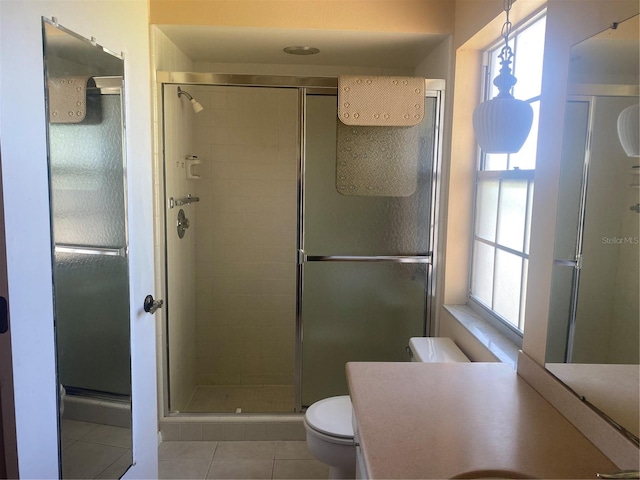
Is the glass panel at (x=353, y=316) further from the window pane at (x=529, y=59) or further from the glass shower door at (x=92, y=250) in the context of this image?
the glass shower door at (x=92, y=250)

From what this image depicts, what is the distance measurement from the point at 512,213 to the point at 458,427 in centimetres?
121

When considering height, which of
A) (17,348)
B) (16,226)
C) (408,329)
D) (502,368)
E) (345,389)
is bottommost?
Answer: (345,389)

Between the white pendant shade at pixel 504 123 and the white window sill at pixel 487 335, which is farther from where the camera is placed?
the white window sill at pixel 487 335

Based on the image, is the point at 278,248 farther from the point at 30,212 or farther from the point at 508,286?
the point at 30,212

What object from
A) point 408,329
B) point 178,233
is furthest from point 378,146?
point 178,233

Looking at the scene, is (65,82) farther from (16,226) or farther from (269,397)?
(269,397)

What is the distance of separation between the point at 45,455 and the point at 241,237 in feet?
7.59

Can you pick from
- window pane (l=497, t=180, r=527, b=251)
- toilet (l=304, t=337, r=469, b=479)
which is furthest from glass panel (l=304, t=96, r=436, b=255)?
toilet (l=304, t=337, r=469, b=479)

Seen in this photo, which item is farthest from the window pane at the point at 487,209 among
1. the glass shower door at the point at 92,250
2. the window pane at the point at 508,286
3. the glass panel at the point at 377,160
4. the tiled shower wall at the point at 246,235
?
the glass shower door at the point at 92,250

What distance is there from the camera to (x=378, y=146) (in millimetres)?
2596

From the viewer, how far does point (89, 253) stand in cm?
143

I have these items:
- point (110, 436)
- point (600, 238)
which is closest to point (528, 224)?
point (600, 238)

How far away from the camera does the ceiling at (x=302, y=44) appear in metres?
2.49

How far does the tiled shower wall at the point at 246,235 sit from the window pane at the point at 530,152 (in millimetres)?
1575
